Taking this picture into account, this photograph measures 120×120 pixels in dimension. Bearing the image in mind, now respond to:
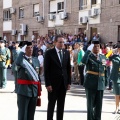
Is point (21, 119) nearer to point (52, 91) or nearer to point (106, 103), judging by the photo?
point (52, 91)

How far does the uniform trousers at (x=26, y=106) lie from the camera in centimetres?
668

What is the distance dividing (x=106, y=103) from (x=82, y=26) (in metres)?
14.9

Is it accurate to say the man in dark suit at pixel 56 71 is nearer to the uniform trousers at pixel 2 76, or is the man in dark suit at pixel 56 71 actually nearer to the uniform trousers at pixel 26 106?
the uniform trousers at pixel 26 106

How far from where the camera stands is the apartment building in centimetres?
2265

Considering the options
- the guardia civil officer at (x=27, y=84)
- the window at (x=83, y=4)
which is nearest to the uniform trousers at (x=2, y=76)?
the guardia civil officer at (x=27, y=84)

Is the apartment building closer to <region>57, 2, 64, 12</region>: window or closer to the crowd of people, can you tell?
<region>57, 2, 64, 12</region>: window

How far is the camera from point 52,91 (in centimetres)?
748

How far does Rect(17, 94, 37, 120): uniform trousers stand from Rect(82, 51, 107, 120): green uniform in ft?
5.17

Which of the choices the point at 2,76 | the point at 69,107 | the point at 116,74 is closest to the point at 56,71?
the point at 116,74

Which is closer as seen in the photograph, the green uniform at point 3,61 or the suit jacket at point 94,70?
the suit jacket at point 94,70

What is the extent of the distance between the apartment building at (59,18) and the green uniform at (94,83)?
1441cm

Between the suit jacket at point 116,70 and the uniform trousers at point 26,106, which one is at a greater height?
the suit jacket at point 116,70

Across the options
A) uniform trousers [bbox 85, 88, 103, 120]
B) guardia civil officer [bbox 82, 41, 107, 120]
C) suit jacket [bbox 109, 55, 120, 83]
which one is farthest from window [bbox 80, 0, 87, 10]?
uniform trousers [bbox 85, 88, 103, 120]

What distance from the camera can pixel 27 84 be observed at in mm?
6652
